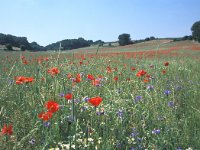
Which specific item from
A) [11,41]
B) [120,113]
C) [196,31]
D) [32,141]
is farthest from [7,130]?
[196,31]

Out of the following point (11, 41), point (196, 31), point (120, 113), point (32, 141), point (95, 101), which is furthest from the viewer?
point (196, 31)

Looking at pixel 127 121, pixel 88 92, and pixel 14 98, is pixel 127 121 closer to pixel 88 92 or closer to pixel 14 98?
pixel 88 92

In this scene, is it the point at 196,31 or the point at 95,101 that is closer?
the point at 95,101

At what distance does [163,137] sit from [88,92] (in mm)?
1752

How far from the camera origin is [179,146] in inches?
115

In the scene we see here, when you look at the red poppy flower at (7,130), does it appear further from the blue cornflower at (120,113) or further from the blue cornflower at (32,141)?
the blue cornflower at (120,113)

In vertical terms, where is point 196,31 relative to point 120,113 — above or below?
above

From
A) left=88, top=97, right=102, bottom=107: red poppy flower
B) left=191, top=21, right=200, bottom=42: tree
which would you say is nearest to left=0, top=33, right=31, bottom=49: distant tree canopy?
left=191, top=21, right=200, bottom=42: tree

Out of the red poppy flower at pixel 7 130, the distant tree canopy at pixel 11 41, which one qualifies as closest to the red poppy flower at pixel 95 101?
the red poppy flower at pixel 7 130

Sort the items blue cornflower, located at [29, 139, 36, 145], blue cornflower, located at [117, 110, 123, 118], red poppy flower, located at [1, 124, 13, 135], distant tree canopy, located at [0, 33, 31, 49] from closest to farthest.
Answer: red poppy flower, located at [1, 124, 13, 135] < blue cornflower, located at [29, 139, 36, 145] < blue cornflower, located at [117, 110, 123, 118] < distant tree canopy, located at [0, 33, 31, 49]

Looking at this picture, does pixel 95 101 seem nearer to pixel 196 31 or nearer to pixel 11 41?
pixel 11 41

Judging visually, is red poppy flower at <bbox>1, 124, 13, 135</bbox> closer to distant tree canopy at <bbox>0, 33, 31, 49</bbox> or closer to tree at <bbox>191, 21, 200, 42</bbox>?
distant tree canopy at <bbox>0, 33, 31, 49</bbox>

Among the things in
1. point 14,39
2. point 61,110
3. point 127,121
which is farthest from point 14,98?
point 14,39

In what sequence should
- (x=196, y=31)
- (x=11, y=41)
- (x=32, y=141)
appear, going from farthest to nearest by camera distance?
(x=196, y=31), (x=11, y=41), (x=32, y=141)
